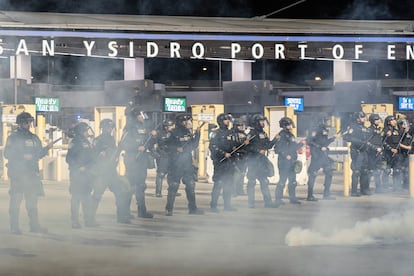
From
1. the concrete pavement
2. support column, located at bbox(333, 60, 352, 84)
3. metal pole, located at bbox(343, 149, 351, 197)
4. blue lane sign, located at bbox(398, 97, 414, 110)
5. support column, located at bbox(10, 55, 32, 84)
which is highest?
blue lane sign, located at bbox(398, 97, 414, 110)

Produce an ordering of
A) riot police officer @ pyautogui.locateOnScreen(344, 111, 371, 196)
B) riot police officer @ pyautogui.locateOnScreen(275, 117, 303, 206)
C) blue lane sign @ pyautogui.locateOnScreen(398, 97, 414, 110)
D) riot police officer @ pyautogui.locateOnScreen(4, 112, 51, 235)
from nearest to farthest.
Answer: riot police officer @ pyautogui.locateOnScreen(4, 112, 51, 235), riot police officer @ pyautogui.locateOnScreen(275, 117, 303, 206), riot police officer @ pyautogui.locateOnScreen(344, 111, 371, 196), blue lane sign @ pyautogui.locateOnScreen(398, 97, 414, 110)

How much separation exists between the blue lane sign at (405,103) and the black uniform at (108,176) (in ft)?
49.5

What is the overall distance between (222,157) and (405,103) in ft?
45.3

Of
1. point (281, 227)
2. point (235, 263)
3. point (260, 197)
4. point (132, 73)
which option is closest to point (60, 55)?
point (132, 73)

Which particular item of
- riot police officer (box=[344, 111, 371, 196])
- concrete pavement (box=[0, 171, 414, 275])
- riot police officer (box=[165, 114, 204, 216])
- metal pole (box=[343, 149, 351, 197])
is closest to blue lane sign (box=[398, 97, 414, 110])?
metal pole (box=[343, 149, 351, 197])

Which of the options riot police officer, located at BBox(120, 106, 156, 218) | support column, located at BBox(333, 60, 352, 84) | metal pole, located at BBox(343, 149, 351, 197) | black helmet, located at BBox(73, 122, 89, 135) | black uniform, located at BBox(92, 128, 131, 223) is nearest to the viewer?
black helmet, located at BBox(73, 122, 89, 135)

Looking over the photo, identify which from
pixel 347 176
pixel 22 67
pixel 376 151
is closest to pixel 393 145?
pixel 376 151

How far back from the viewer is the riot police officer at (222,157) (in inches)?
424

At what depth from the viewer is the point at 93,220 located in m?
9.22

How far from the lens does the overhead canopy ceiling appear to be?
17.1 ft

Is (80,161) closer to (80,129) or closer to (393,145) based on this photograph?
(80,129)

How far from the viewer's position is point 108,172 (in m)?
9.27

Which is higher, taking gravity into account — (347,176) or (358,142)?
(358,142)

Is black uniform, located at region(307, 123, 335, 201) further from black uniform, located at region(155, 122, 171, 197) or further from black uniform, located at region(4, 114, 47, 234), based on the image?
black uniform, located at region(4, 114, 47, 234)
